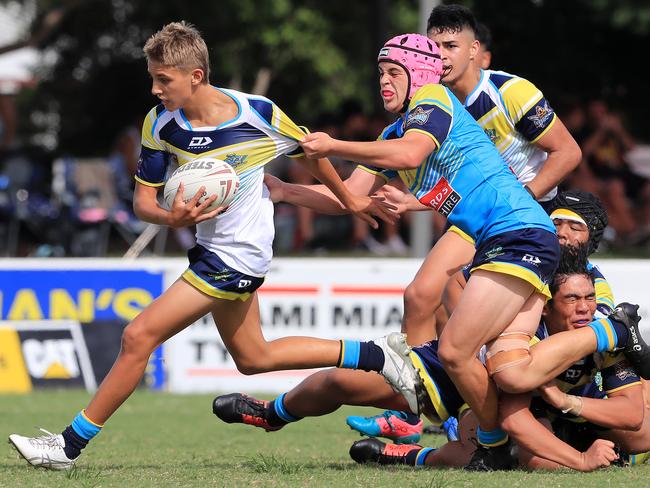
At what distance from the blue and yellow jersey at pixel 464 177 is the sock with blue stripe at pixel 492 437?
0.93 m

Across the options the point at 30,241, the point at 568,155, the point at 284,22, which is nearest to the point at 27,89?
the point at 284,22

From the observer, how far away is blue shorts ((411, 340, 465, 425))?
609 cm

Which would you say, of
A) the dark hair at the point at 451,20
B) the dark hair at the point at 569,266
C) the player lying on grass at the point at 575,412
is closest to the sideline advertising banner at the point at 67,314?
the dark hair at the point at 451,20

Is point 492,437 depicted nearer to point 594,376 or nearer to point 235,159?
point 594,376

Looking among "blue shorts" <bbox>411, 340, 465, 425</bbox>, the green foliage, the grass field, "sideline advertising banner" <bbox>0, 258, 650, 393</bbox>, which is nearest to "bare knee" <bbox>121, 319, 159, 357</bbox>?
the grass field

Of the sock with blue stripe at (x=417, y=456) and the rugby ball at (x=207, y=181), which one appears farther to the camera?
the sock with blue stripe at (x=417, y=456)

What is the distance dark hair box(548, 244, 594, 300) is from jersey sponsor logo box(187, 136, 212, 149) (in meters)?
1.81

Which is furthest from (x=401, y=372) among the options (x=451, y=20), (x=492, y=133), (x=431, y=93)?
(x=451, y=20)

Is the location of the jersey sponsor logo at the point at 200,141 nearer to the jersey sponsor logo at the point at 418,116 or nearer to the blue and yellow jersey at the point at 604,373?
the jersey sponsor logo at the point at 418,116

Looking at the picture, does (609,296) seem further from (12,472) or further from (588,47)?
(588,47)

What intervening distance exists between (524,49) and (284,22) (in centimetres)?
767

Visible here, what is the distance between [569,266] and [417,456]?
4.01ft

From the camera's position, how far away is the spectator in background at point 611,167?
15.9 meters

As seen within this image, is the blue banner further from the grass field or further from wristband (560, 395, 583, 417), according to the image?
wristband (560, 395, 583, 417)
